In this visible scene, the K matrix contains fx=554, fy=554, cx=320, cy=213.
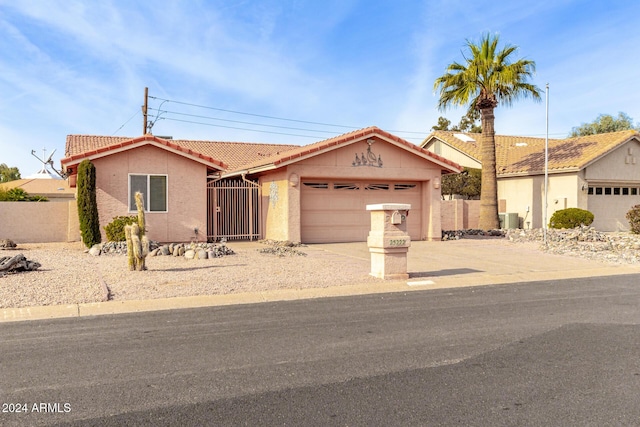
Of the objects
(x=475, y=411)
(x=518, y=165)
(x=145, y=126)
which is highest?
(x=145, y=126)

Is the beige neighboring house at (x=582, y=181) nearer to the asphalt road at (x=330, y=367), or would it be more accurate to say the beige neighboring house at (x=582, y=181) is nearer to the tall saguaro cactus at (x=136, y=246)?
the asphalt road at (x=330, y=367)

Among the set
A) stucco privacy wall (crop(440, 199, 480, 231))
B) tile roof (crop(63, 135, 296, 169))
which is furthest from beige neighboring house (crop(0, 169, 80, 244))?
stucco privacy wall (crop(440, 199, 480, 231))

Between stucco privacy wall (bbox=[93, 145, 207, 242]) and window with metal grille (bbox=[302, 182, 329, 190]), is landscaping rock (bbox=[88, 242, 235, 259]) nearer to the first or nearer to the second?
stucco privacy wall (bbox=[93, 145, 207, 242])

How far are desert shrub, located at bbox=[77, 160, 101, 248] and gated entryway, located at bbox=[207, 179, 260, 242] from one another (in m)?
4.24

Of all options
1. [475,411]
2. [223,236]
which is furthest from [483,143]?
[475,411]

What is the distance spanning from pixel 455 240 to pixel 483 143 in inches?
256

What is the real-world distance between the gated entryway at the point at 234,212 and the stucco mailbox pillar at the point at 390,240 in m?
9.88

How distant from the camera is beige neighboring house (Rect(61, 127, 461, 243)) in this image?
718 inches

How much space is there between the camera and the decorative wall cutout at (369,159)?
2017cm

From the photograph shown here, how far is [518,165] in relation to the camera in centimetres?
3000

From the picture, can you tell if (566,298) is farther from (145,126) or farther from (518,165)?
(145,126)

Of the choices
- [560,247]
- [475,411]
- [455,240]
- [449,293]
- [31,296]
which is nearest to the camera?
[475,411]

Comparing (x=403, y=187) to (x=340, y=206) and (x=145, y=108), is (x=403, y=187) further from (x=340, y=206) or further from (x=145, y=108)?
(x=145, y=108)

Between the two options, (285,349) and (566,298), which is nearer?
(285,349)
